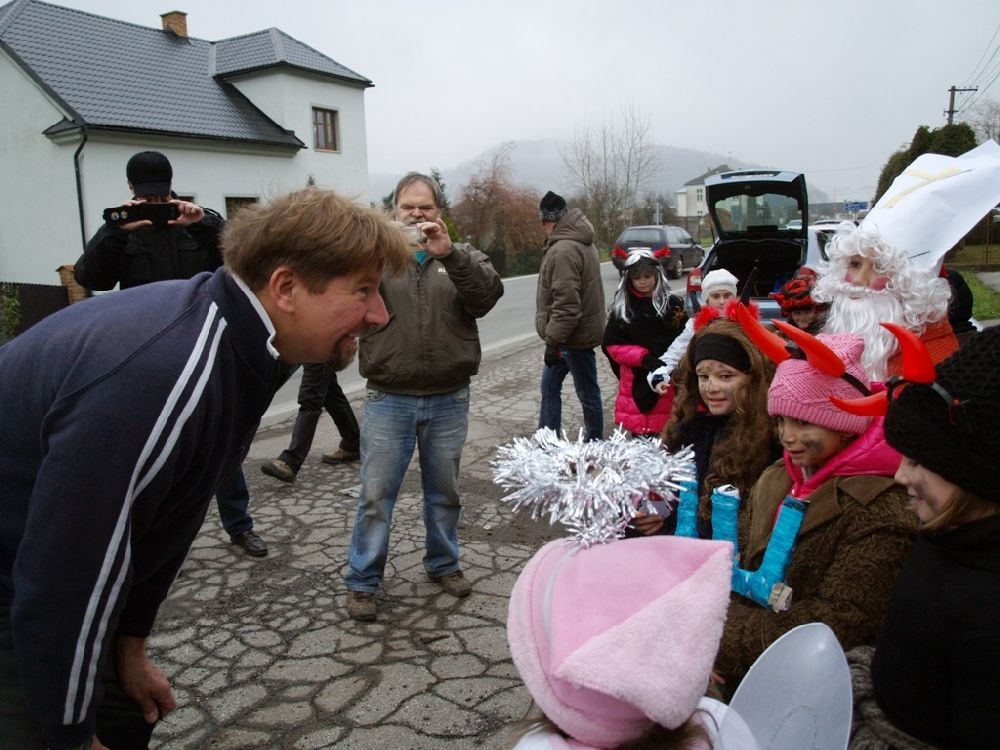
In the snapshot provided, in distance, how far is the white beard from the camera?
2861 millimetres

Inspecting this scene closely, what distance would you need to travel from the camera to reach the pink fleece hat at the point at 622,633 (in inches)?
42.9

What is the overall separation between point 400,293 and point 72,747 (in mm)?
2383

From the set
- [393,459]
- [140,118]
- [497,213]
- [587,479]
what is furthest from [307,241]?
[497,213]

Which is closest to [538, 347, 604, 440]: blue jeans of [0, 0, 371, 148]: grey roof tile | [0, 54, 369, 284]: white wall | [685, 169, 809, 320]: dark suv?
[685, 169, 809, 320]: dark suv

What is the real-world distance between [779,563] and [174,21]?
33.5 metres

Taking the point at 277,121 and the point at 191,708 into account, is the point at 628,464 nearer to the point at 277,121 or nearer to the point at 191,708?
the point at 191,708

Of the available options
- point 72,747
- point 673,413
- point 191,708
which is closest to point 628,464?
point 72,747

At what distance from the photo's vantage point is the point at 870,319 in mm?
2934

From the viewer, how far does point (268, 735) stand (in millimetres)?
2691

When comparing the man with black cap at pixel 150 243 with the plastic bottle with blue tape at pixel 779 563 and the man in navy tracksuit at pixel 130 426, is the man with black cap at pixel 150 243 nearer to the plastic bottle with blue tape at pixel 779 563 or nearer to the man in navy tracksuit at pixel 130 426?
the man in navy tracksuit at pixel 130 426

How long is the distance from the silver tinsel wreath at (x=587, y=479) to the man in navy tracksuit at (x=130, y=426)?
564 millimetres

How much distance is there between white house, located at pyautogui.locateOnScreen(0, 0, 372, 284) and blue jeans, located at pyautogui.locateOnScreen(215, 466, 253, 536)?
17.4 m

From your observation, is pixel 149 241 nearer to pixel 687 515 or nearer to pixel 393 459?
pixel 393 459

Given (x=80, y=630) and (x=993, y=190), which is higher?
(x=993, y=190)
